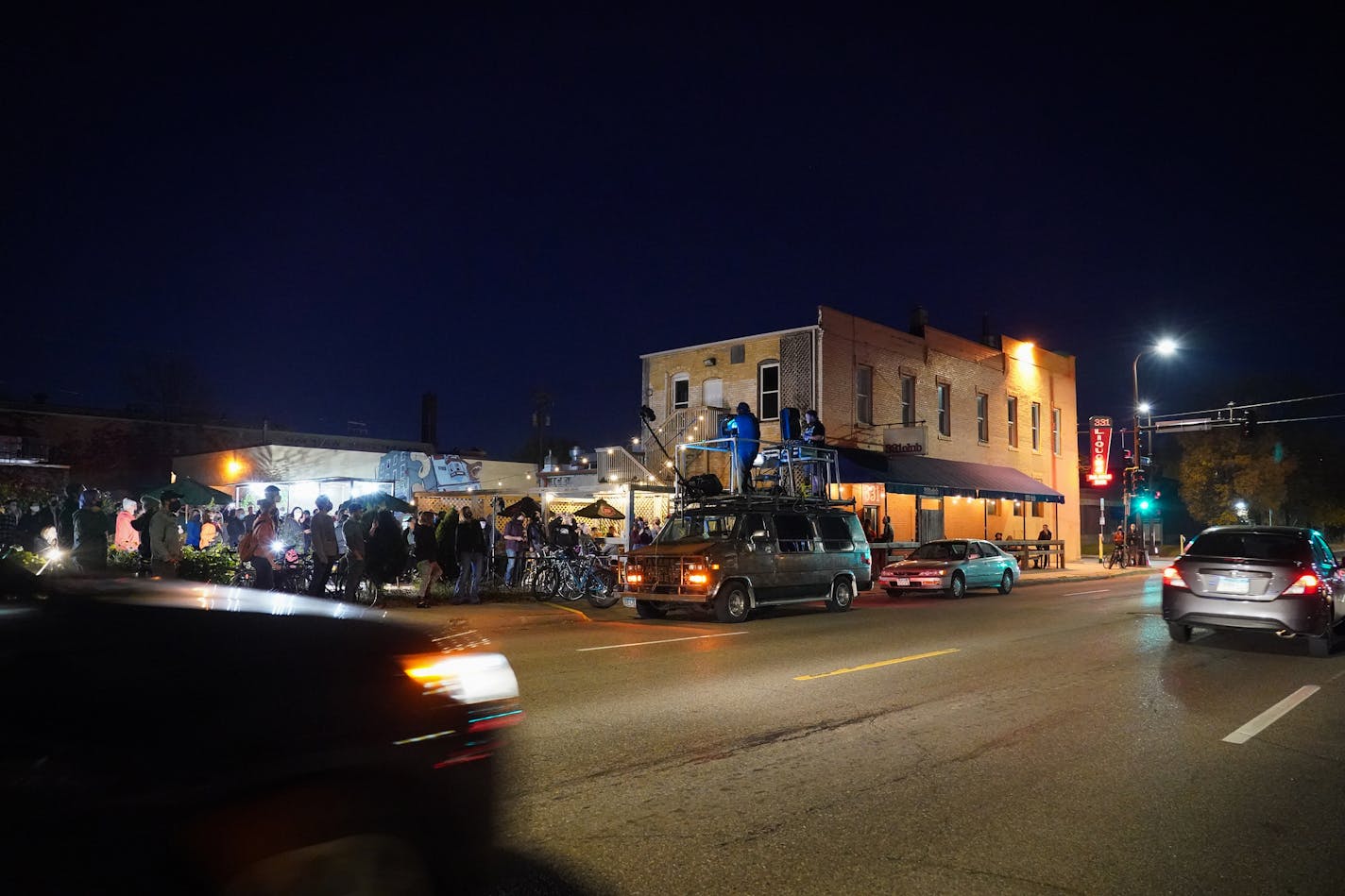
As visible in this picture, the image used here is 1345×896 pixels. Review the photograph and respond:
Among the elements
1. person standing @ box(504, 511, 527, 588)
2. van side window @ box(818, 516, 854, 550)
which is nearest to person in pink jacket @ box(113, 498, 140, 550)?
person standing @ box(504, 511, 527, 588)

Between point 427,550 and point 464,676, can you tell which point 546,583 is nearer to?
point 427,550

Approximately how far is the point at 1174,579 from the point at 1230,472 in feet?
152

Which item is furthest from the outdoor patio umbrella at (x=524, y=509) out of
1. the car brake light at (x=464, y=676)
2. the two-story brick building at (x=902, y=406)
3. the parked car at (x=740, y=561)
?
the car brake light at (x=464, y=676)

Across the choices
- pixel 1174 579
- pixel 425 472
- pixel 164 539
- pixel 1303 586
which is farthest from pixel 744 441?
pixel 425 472

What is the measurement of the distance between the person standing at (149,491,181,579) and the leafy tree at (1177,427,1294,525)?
173 ft

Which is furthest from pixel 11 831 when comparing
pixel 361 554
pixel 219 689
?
pixel 361 554

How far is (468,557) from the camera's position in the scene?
16.7 meters

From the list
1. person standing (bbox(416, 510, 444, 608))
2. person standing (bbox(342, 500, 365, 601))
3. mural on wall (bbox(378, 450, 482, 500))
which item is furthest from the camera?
mural on wall (bbox(378, 450, 482, 500))

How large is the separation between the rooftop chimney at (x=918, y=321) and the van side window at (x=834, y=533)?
52.5ft

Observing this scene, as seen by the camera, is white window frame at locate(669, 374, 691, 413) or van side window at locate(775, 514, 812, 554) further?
white window frame at locate(669, 374, 691, 413)

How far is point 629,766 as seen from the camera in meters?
6.01

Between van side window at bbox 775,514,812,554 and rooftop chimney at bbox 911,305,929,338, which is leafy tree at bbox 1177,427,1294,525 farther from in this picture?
van side window at bbox 775,514,812,554

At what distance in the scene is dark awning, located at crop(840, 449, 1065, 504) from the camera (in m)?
26.4

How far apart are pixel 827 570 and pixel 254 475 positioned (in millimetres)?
18688
